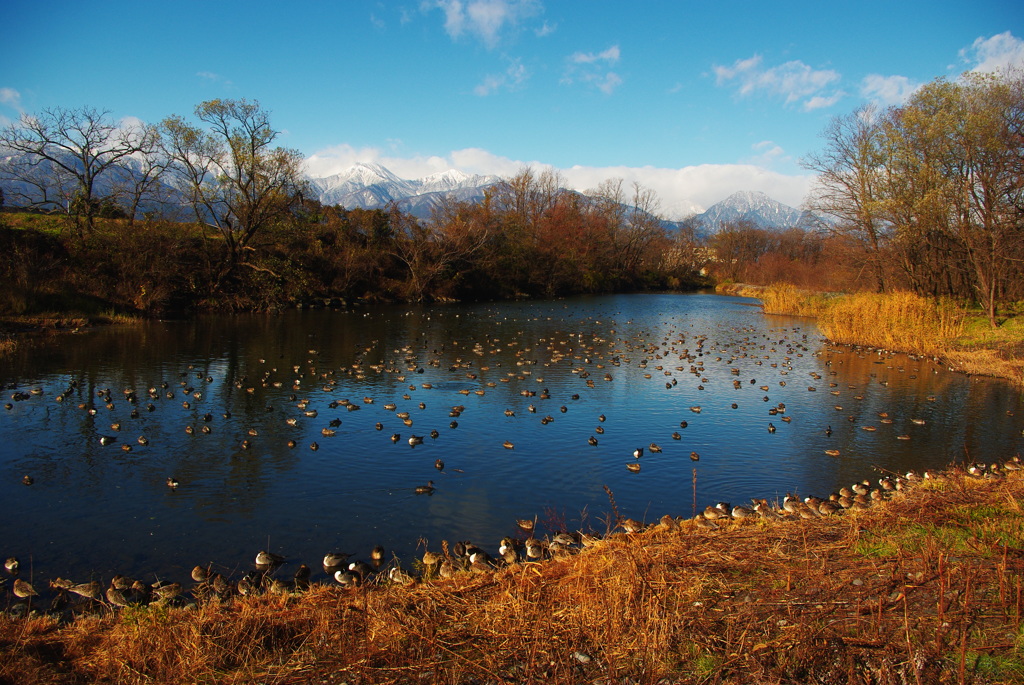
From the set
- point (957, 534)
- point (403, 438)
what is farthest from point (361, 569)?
point (957, 534)

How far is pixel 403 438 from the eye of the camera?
13461mm

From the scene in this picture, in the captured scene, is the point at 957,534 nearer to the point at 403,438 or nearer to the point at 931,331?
the point at 403,438

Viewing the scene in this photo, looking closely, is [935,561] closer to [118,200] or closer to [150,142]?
[150,142]

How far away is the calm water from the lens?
9.04 metres

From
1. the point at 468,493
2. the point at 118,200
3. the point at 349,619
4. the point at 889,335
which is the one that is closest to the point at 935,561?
the point at 349,619

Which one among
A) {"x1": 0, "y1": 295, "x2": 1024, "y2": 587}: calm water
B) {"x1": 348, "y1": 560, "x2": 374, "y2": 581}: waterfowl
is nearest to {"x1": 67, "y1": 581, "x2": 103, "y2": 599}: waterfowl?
{"x1": 0, "y1": 295, "x2": 1024, "y2": 587}: calm water

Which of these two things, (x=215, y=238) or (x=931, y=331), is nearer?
(x=931, y=331)

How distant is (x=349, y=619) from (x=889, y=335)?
31.0 metres

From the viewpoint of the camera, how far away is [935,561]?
20.1 feet

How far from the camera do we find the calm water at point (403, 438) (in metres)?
9.04

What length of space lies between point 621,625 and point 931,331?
1168 inches

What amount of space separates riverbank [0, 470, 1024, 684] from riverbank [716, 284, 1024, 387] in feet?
68.8

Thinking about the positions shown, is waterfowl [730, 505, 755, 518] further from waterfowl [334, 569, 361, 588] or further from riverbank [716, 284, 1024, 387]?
riverbank [716, 284, 1024, 387]

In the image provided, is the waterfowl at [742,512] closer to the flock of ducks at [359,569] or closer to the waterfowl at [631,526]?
the flock of ducks at [359,569]
